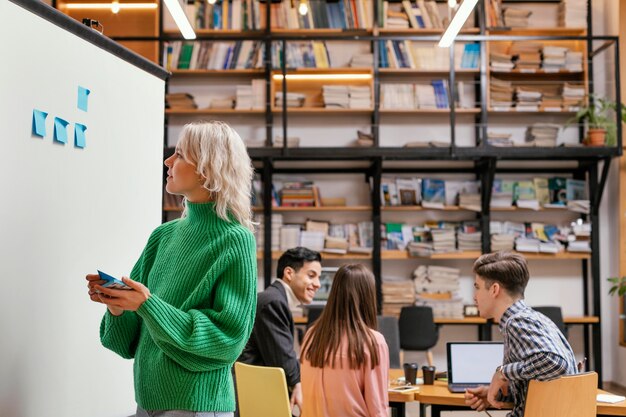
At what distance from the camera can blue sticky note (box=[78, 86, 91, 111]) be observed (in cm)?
222

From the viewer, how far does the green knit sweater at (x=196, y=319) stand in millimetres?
1640

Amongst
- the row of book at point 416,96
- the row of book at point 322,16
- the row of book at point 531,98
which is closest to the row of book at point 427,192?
the row of book at point 416,96

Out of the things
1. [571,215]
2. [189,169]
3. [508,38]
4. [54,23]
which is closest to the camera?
[189,169]

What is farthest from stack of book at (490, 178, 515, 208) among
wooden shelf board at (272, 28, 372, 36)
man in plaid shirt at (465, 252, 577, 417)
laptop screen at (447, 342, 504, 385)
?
man in plaid shirt at (465, 252, 577, 417)

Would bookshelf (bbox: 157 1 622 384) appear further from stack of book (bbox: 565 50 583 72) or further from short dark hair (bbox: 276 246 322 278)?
short dark hair (bbox: 276 246 322 278)

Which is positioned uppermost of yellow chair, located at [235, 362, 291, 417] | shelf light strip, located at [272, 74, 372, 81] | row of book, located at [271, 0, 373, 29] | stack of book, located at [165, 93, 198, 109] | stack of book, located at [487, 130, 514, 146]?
row of book, located at [271, 0, 373, 29]

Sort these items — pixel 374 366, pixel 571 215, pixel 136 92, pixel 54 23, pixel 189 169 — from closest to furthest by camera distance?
pixel 189 169 → pixel 54 23 → pixel 136 92 → pixel 374 366 → pixel 571 215

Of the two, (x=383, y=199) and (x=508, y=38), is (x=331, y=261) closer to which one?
(x=383, y=199)

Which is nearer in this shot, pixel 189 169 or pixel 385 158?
pixel 189 169

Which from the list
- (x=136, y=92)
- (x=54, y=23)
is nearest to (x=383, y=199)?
(x=136, y=92)

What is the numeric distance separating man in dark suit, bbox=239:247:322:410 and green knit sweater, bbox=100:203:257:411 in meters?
1.70

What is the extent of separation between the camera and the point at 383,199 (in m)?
7.79

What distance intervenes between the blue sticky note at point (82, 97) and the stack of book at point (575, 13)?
6675 millimetres

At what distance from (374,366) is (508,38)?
5.26 meters
